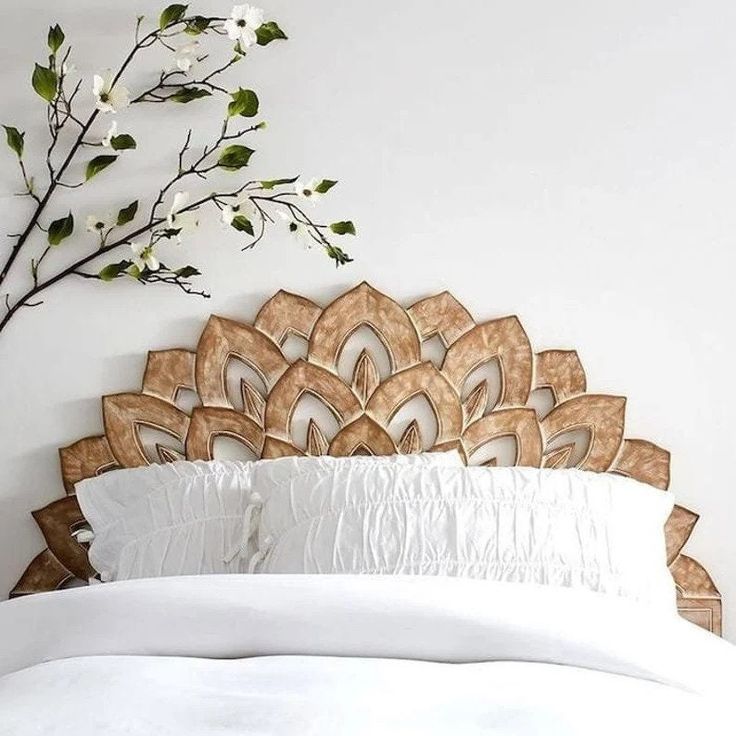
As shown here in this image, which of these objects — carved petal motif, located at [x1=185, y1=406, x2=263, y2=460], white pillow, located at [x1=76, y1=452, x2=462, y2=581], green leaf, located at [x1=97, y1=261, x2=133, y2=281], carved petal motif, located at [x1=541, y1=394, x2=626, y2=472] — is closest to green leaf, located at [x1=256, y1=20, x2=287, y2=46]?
green leaf, located at [x1=97, y1=261, x2=133, y2=281]

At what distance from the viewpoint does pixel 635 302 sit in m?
2.55

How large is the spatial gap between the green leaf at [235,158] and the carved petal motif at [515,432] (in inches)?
29.9

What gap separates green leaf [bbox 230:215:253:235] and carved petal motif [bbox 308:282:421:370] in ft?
0.80

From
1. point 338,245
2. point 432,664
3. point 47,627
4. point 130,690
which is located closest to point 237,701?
point 130,690

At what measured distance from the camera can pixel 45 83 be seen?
8.13 feet

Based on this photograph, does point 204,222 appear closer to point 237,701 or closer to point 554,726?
point 237,701

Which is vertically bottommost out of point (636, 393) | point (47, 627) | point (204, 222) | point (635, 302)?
point (47, 627)

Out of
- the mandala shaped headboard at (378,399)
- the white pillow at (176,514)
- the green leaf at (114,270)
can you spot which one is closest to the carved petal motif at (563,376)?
the mandala shaped headboard at (378,399)

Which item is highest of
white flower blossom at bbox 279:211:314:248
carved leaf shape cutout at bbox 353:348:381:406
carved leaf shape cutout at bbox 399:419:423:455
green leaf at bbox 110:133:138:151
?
green leaf at bbox 110:133:138:151

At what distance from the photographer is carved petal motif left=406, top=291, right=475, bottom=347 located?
2.53 m

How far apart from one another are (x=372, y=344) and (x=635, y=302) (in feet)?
1.94

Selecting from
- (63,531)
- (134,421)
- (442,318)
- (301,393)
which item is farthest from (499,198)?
(63,531)

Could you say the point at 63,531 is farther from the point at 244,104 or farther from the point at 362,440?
the point at 244,104

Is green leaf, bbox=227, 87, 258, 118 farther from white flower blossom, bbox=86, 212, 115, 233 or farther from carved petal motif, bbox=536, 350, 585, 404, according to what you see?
carved petal motif, bbox=536, 350, 585, 404
